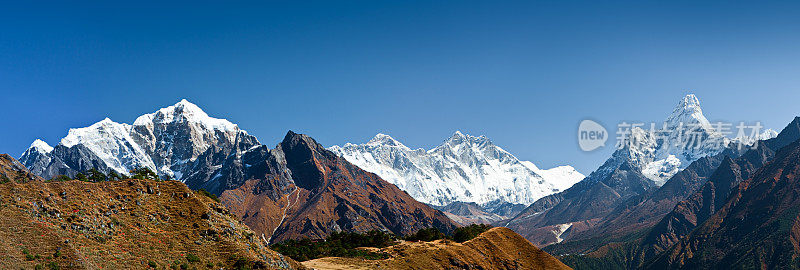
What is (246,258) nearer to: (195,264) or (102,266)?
(195,264)

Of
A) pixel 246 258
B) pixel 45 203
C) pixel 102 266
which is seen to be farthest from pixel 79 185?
pixel 246 258

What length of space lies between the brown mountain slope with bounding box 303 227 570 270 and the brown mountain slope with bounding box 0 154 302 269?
24092mm

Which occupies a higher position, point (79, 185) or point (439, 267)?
point (79, 185)

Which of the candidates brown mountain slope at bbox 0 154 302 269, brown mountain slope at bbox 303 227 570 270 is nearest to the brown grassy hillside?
brown mountain slope at bbox 0 154 302 269

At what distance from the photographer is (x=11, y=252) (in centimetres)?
6206

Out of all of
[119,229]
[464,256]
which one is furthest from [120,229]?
[464,256]

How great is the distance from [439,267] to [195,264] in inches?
2581

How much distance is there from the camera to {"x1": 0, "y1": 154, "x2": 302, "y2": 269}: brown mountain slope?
65312 mm

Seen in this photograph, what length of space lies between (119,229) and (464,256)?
89.1m

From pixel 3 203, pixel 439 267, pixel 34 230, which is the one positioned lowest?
pixel 439 267

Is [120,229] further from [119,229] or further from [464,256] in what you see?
[464,256]

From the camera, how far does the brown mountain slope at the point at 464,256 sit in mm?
113875

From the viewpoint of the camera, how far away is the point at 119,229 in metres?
76.1

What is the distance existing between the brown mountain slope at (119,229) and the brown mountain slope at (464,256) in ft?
79.0
